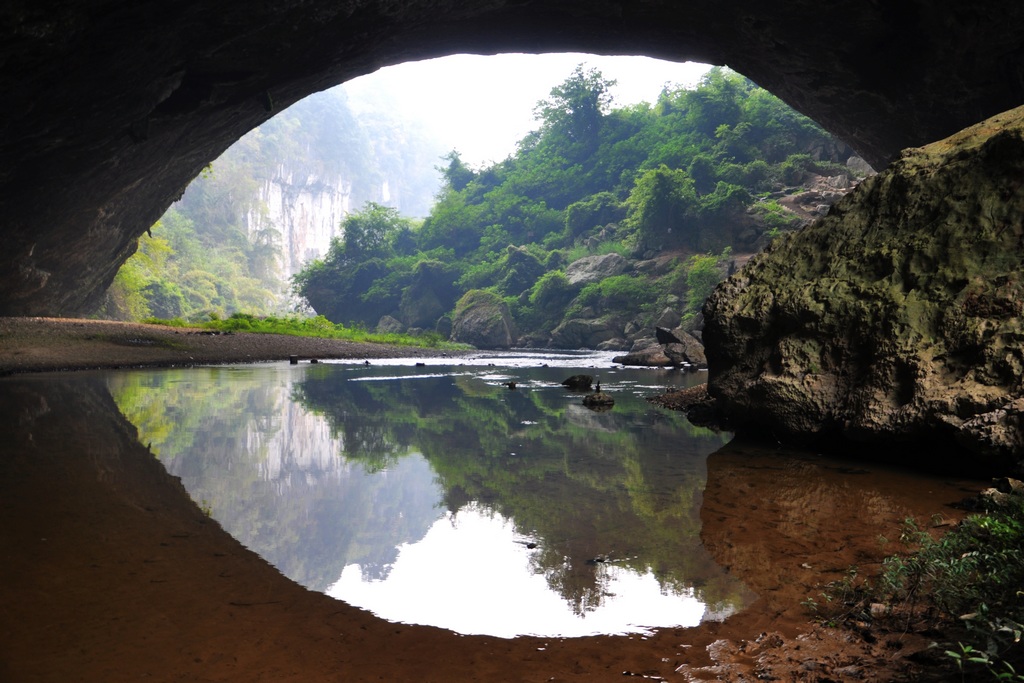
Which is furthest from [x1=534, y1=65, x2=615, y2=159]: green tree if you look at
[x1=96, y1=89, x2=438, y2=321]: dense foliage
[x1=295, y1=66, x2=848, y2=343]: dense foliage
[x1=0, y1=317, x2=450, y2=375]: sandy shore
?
[x1=0, y1=317, x2=450, y2=375]: sandy shore

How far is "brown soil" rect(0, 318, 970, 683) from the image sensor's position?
2.32 metres

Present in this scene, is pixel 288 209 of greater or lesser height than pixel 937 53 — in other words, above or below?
above

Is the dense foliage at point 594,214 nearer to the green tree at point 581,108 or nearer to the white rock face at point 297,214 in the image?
the green tree at point 581,108

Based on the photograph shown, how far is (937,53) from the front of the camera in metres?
12.6

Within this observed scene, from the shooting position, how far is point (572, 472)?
5.50 meters

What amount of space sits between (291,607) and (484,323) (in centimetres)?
3962

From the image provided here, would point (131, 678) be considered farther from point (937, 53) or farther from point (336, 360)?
point (336, 360)

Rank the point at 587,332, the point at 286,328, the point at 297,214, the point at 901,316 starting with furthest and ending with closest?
the point at 297,214, the point at 587,332, the point at 286,328, the point at 901,316

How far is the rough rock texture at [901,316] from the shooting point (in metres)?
5.23

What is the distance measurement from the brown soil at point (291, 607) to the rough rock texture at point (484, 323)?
36730 millimetres

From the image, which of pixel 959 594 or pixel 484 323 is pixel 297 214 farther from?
pixel 959 594

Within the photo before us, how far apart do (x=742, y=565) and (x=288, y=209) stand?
123 meters

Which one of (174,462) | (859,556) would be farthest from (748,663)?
(174,462)

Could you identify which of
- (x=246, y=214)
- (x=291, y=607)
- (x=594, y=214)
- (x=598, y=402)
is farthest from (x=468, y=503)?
(x=246, y=214)
